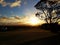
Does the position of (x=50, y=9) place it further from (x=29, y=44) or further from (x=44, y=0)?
(x=29, y=44)

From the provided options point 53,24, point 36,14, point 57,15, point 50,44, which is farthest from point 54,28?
point 50,44

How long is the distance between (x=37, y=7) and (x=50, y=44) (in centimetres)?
2565

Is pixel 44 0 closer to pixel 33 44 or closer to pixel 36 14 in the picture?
pixel 36 14

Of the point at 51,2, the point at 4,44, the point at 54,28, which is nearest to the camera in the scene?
the point at 4,44

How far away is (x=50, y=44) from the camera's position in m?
16.7

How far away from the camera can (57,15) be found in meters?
41.9

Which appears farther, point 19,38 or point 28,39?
point 19,38

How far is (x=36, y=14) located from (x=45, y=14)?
3837mm

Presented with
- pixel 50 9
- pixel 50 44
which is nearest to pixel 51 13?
pixel 50 9

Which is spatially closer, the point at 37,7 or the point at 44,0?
the point at 44,0

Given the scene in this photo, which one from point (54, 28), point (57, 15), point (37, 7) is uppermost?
point (37, 7)

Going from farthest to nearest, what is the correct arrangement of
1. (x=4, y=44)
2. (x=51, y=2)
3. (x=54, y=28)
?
(x=54, y=28) < (x=51, y=2) < (x=4, y=44)

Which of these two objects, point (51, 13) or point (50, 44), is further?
point (51, 13)

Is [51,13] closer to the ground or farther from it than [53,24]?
farther from it
